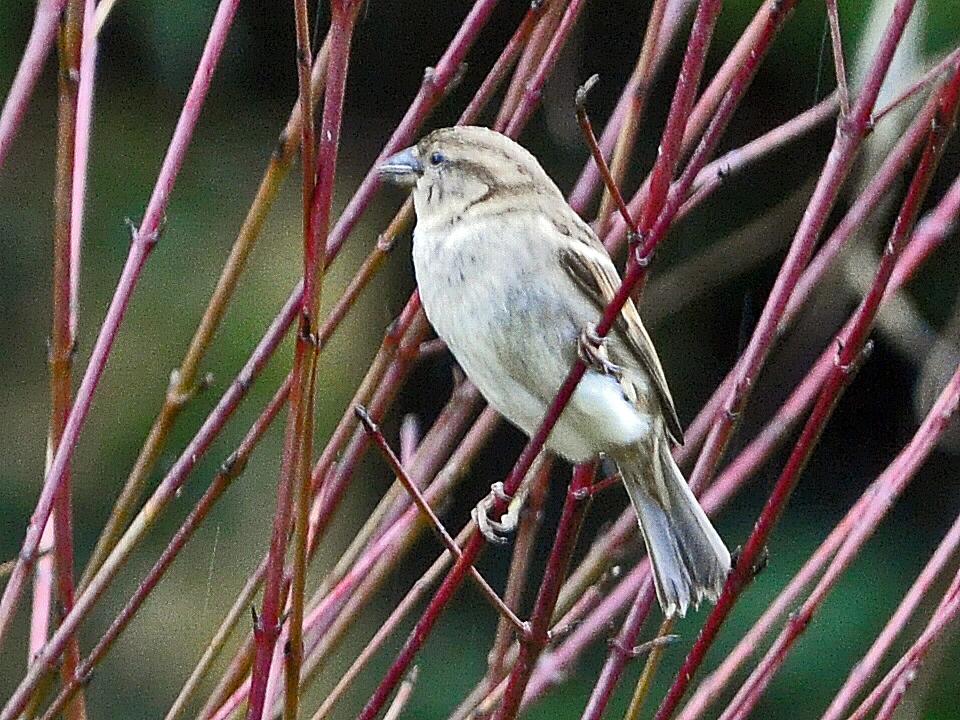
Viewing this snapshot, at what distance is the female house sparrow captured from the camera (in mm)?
1398

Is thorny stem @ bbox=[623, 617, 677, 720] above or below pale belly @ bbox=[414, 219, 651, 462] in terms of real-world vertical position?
below

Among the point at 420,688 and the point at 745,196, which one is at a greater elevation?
the point at 745,196

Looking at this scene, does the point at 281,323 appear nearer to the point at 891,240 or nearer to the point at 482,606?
the point at 891,240

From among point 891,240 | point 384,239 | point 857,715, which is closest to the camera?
point 891,240

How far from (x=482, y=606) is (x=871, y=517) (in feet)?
6.12

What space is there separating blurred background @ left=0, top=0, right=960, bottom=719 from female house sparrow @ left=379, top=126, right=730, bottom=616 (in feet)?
3.74

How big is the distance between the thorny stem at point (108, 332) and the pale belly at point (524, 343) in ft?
1.27

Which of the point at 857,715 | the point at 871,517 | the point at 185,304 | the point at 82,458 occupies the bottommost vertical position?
Result: the point at 82,458

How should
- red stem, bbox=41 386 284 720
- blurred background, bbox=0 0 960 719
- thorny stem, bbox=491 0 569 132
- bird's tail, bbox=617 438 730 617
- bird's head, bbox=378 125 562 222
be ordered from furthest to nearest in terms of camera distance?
blurred background, bbox=0 0 960 719 < bird's head, bbox=378 125 562 222 < bird's tail, bbox=617 438 730 617 < thorny stem, bbox=491 0 569 132 < red stem, bbox=41 386 284 720

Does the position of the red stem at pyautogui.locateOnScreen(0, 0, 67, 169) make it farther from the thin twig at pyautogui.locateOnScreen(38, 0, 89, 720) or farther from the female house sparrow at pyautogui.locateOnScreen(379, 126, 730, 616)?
the female house sparrow at pyautogui.locateOnScreen(379, 126, 730, 616)

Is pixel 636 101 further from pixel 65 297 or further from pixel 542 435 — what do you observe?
pixel 65 297

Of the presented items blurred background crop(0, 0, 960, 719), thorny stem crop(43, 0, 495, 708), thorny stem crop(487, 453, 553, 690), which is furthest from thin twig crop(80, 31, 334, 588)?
blurred background crop(0, 0, 960, 719)

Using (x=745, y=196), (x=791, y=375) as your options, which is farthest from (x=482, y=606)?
(x=745, y=196)

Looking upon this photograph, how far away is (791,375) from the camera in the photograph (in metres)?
2.82
